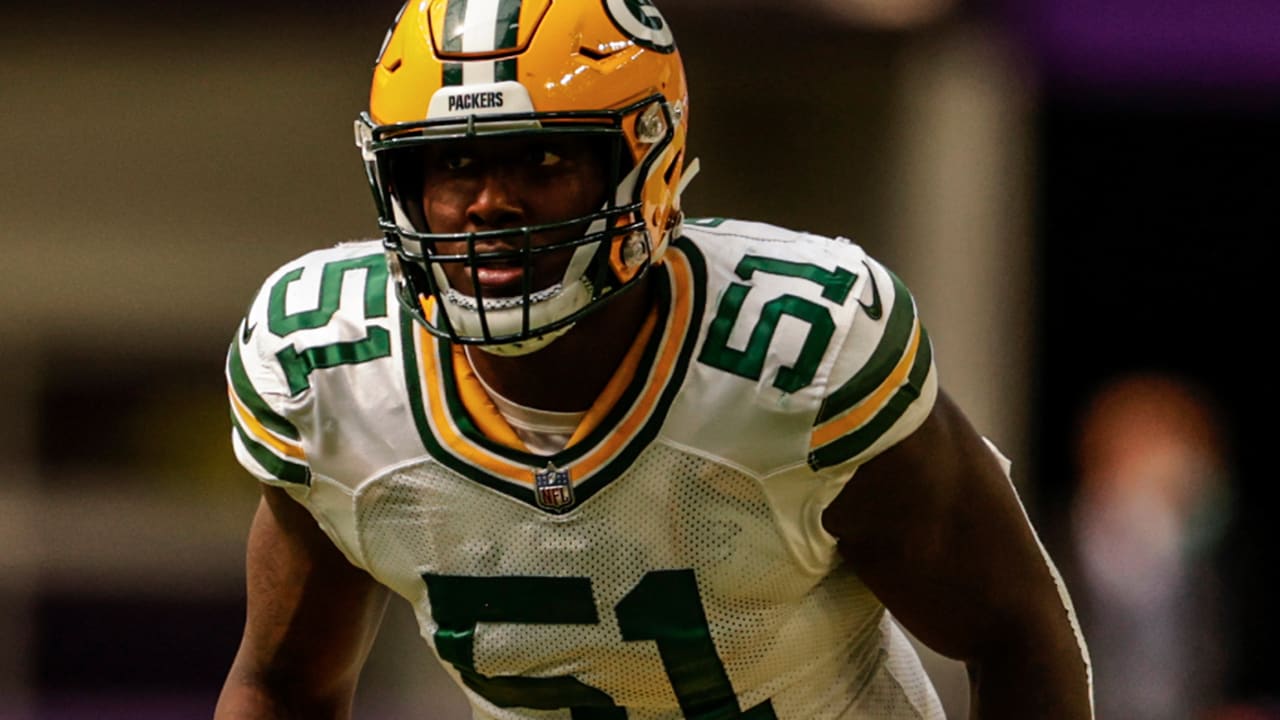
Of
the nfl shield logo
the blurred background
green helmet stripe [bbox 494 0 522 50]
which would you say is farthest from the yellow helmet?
the blurred background

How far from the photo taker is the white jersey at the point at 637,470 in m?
1.74

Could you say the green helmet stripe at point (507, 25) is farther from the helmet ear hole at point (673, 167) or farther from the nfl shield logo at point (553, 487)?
the nfl shield logo at point (553, 487)

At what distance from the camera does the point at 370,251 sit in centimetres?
195

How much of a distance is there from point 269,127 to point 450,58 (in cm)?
398

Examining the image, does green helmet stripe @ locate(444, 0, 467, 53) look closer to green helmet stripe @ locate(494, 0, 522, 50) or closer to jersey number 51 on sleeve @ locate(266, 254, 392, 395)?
green helmet stripe @ locate(494, 0, 522, 50)

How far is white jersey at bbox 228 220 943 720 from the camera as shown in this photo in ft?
5.71

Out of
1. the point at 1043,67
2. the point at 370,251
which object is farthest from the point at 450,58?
the point at 1043,67

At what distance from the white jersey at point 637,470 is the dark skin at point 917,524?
0.10ft

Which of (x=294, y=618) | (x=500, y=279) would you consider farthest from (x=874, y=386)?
(x=294, y=618)

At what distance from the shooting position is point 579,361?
1.81 m

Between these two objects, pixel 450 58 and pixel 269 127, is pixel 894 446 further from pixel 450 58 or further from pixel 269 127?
pixel 269 127

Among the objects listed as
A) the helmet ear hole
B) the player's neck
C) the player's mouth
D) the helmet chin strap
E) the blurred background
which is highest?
the helmet ear hole

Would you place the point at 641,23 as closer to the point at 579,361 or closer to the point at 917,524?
the point at 579,361

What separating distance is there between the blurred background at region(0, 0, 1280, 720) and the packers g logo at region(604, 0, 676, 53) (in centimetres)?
341
